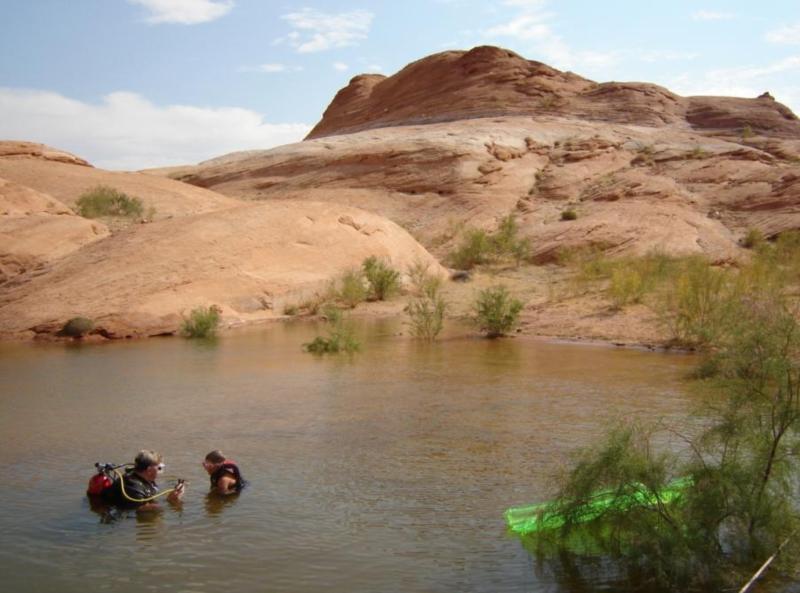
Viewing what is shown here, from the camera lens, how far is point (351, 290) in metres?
24.4

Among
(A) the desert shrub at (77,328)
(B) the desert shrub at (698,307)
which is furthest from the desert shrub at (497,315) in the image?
(A) the desert shrub at (77,328)

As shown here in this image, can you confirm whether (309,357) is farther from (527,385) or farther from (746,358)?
(746,358)

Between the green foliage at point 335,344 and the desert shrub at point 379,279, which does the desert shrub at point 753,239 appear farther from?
the green foliage at point 335,344

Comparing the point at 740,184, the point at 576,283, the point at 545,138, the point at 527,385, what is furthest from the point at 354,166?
the point at 527,385

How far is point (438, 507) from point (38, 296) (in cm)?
1714

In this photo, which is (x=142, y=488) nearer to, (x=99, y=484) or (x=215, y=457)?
(x=99, y=484)

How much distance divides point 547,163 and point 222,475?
37.0 m

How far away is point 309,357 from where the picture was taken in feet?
53.5

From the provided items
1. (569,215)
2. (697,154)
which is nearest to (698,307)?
(569,215)

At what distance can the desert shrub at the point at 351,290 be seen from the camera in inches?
963

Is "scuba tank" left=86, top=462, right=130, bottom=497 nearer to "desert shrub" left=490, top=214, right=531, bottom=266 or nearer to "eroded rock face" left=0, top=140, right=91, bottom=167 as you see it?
"desert shrub" left=490, top=214, right=531, bottom=266

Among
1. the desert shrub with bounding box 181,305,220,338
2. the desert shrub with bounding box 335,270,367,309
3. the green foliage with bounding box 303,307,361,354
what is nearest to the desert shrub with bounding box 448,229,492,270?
the desert shrub with bounding box 335,270,367,309

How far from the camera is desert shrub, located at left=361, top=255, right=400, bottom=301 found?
2553 centimetres

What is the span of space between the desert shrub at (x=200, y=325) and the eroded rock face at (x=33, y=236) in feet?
19.6
